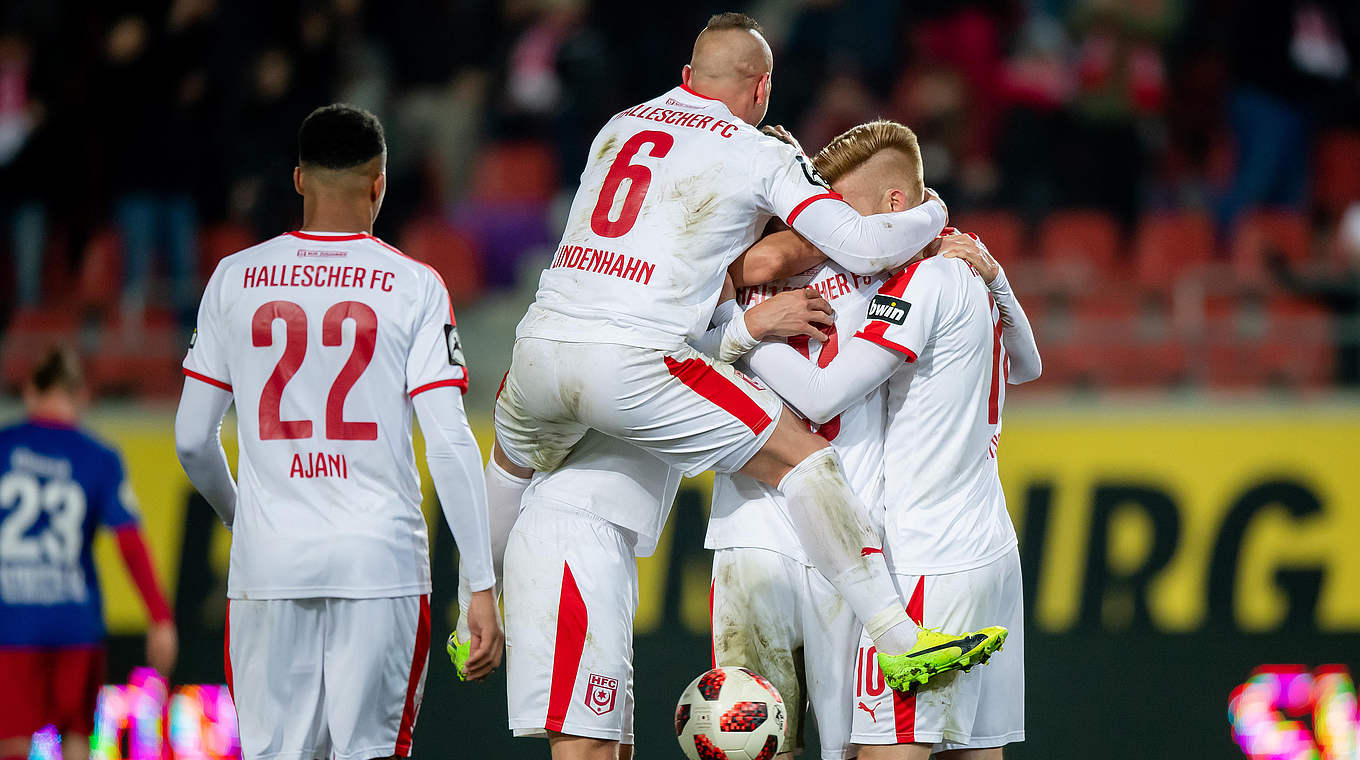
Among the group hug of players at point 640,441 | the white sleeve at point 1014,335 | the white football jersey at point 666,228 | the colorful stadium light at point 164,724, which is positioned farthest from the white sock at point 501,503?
the colorful stadium light at point 164,724

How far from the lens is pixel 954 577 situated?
4.45 metres

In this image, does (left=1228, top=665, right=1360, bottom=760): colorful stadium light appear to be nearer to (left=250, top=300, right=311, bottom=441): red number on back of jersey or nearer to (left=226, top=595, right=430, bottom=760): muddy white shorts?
(left=226, top=595, right=430, bottom=760): muddy white shorts

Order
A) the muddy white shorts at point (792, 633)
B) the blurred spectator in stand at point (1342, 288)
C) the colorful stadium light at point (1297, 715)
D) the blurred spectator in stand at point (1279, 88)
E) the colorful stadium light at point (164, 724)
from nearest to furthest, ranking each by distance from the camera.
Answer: the muddy white shorts at point (792, 633), the colorful stadium light at point (1297, 715), the colorful stadium light at point (164, 724), the blurred spectator in stand at point (1342, 288), the blurred spectator in stand at point (1279, 88)

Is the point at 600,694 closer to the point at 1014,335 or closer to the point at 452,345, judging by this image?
the point at 452,345

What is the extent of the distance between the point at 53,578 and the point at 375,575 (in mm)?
2760

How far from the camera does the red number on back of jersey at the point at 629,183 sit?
4.64 meters

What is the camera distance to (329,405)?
4270mm

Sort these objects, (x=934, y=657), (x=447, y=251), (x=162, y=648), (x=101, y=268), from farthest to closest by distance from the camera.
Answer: (x=447, y=251) < (x=101, y=268) < (x=162, y=648) < (x=934, y=657)

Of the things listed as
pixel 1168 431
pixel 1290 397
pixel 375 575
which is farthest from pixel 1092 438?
pixel 375 575

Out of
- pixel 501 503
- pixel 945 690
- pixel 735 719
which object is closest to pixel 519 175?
pixel 501 503

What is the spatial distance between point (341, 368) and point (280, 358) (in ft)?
0.64

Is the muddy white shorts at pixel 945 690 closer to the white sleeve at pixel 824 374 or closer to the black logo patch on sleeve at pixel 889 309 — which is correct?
the white sleeve at pixel 824 374

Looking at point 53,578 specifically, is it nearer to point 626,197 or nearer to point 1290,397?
point 626,197

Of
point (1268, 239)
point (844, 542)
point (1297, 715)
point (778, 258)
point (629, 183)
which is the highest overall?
point (1268, 239)
